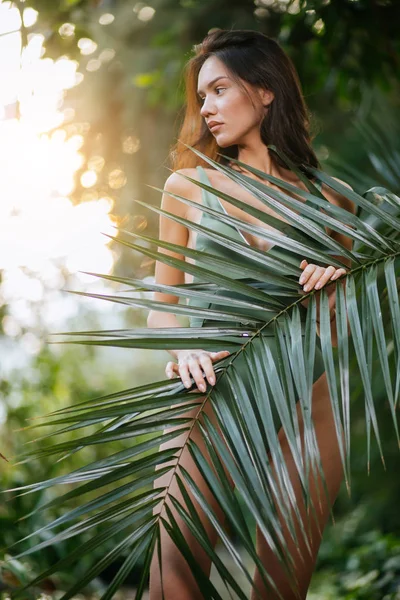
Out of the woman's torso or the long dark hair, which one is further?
the long dark hair

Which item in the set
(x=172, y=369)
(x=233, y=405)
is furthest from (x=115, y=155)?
(x=233, y=405)

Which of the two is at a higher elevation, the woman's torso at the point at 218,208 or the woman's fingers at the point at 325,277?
the woman's torso at the point at 218,208

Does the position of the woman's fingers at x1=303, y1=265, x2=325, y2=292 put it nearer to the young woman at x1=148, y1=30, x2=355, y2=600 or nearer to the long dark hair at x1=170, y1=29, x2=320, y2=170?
the young woman at x1=148, y1=30, x2=355, y2=600

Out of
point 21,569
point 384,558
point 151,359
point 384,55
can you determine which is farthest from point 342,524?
point 151,359

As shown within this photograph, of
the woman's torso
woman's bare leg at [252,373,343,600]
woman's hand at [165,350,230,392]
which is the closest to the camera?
woman's hand at [165,350,230,392]

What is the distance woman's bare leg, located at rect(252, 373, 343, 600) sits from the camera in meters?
1.40

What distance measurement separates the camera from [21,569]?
1.90 m

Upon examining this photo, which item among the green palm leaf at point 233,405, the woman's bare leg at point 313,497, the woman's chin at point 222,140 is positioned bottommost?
the woman's bare leg at point 313,497

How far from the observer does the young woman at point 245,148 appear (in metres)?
1.42

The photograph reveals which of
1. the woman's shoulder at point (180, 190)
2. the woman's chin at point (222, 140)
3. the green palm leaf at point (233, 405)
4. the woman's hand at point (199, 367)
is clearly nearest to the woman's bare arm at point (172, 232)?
the woman's shoulder at point (180, 190)

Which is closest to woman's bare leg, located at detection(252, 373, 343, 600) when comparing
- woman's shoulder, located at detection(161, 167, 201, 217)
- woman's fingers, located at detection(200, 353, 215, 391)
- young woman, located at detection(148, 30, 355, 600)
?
young woman, located at detection(148, 30, 355, 600)

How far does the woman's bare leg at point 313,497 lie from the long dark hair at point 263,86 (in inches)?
22.4

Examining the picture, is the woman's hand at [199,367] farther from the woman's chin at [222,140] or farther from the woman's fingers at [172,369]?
the woman's chin at [222,140]

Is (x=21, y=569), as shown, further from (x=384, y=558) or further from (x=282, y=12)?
(x=282, y=12)
